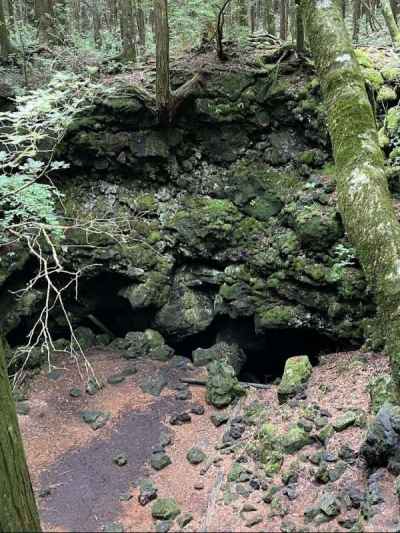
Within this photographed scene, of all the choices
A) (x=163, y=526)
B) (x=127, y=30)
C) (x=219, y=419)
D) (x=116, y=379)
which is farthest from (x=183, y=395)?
(x=127, y=30)

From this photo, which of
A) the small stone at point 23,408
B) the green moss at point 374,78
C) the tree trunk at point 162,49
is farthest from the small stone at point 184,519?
the green moss at point 374,78

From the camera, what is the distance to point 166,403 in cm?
770

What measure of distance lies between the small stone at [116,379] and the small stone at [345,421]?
13.8 ft

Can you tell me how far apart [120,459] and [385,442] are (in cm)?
327

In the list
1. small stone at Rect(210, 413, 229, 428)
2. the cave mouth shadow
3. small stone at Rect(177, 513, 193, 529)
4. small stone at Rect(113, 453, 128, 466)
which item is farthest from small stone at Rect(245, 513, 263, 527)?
the cave mouth shadow

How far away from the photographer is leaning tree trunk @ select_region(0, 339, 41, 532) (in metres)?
3.18

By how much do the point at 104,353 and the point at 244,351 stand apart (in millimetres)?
2952

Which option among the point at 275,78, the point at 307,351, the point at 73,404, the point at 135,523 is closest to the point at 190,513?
the point at 135,523

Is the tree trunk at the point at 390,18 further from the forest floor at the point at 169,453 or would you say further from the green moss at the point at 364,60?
the forest floor at the point at 169,453

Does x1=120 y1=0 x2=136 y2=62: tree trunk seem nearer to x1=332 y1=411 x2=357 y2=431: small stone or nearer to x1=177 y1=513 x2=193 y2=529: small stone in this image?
x1=332 y1=411 x2=357 y2=431: small stone

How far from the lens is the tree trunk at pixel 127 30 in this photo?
10906mm

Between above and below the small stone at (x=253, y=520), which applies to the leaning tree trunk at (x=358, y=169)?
above

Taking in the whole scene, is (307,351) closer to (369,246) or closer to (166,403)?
(166,403)

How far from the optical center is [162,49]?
9211 mm
